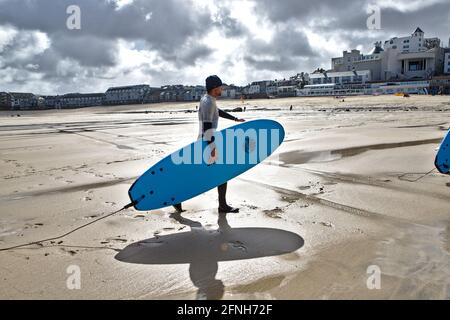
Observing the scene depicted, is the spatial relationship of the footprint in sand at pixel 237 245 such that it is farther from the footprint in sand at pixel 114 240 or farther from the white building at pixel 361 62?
the white building at pixel 361 62

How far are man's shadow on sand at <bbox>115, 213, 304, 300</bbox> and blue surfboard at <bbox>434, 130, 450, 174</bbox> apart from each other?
3.51 meters

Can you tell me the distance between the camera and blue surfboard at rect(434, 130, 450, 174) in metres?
5.66

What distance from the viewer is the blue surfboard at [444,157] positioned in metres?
5.66

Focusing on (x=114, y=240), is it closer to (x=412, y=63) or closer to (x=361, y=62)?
(x=412, y=63)

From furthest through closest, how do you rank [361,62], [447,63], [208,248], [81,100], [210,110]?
[81,100], [361,62], [447,63], [210,110], [208,248]

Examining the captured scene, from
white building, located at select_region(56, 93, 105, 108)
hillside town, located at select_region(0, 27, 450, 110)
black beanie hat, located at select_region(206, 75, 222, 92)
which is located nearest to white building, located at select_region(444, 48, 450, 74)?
hillside town, located at select_region(0, 27, 450, 110)

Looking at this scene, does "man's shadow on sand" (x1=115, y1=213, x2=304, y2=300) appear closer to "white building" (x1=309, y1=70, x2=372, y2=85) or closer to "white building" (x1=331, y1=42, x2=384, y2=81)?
"white building" (x1=309, y1=70, x2=372, y2=85)

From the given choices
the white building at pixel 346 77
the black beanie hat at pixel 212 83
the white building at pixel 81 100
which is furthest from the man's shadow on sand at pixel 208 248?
Answer: the white building at pixel 81 100

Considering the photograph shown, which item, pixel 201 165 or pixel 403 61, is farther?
pixel 403 61

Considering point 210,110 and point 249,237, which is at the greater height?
point 210,110

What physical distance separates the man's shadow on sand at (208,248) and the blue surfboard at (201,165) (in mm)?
549

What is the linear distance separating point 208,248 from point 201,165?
127 cm

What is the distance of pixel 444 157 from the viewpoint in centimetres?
571

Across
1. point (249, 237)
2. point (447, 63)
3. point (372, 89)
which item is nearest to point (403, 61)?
point (447, 63)
